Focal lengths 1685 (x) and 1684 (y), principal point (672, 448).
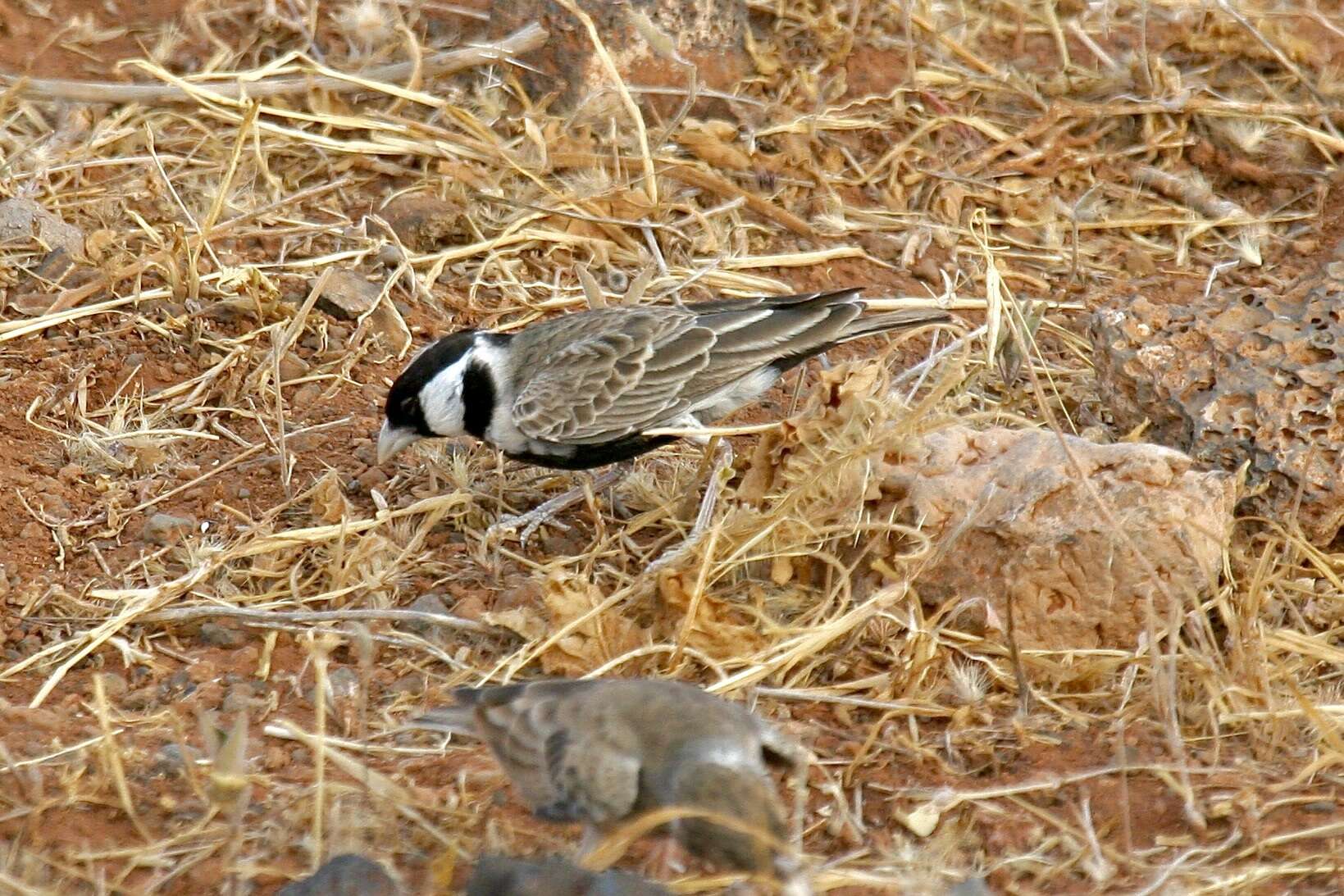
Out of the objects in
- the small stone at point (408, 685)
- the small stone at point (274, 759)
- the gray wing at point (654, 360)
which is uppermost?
the gray wing at point (654, 360)

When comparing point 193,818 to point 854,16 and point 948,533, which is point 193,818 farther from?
point 854,16

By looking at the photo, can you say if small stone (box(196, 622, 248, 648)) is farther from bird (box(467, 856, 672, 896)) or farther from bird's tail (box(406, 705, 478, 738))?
bird (box(467, 856, 672, 896))

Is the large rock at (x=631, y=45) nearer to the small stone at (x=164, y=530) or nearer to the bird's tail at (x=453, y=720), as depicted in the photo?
the small stone at (x=164, y=530)

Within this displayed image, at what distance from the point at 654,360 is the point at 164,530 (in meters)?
1.69

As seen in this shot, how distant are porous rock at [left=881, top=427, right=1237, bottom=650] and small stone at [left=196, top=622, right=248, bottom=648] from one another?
6.66 ft

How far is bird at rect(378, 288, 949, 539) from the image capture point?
5539 millimetres

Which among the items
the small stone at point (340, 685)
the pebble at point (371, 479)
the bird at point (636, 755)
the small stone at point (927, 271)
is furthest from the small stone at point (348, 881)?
the small stone at point (927, 271)

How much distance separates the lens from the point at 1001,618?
192 inches

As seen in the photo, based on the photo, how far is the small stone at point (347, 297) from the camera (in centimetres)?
657

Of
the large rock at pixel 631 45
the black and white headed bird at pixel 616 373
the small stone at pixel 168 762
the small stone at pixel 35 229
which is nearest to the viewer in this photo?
the small stone at pixel 168 762

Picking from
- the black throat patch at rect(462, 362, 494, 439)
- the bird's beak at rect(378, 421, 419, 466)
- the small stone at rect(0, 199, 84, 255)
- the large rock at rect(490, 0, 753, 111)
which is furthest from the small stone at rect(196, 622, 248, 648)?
the large rock at rect(490, 0, 753, 111)

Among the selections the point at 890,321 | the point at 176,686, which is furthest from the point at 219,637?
the point at 890,321

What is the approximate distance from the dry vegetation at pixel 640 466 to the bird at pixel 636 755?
0.91 feet

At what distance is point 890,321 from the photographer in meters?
5.64
